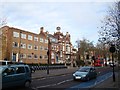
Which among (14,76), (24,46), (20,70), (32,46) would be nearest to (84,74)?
(20,70)

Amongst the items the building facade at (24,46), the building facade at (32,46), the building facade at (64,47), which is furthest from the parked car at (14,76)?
the building facade at (64,47)

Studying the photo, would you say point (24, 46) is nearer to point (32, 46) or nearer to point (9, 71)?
point (32, 46)

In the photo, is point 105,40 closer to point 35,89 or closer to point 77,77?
point 77,77

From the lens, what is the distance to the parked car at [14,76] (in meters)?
15.4

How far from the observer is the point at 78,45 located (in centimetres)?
9025

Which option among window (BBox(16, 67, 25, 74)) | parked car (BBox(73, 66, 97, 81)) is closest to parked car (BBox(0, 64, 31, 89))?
window (BBox(16, 67, 25, 74))

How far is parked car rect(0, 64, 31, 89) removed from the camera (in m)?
15.4

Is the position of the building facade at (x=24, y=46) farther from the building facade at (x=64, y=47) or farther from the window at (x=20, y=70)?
the window at (x=20, y=70)

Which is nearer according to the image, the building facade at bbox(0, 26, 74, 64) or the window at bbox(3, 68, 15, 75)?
the window at bbox(3, 68, 15, 75)

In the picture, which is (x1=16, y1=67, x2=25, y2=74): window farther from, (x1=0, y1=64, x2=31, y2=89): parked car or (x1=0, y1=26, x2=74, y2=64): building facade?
(x1=0, y1=26, x2=74, y2=64): building facade

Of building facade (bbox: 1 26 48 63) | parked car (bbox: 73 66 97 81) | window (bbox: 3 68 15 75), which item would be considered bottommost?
parked car (bbox: 73 66 97 81)

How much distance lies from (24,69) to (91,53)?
8425 centimetres

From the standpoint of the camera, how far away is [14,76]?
52.9 feet

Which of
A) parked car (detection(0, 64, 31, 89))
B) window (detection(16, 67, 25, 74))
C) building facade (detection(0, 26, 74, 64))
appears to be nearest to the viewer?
parked car (detection(0, 64, 31, 89))
